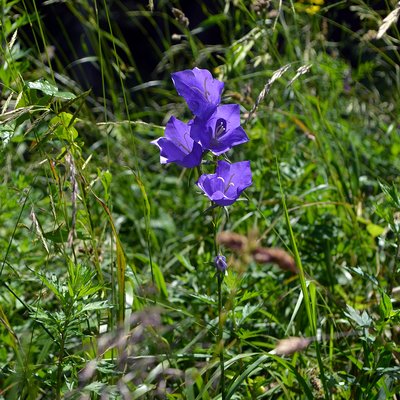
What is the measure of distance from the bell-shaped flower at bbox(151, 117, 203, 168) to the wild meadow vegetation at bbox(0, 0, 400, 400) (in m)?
0.02

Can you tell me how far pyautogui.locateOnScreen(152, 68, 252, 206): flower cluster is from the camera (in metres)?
1.52

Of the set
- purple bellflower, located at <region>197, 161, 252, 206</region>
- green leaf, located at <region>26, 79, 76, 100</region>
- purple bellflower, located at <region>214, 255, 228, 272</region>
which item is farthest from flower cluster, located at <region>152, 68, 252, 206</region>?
green leaf, located at <region>26, 79, 76, 100</region>

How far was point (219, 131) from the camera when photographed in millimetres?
1543

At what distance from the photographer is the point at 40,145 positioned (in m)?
1.61

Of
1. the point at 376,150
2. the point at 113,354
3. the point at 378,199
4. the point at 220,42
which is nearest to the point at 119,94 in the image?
the point at 220,42

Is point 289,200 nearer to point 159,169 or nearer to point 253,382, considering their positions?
point 253,382

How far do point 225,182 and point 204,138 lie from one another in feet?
0.33

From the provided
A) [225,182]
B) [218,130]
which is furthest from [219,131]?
[225,182]

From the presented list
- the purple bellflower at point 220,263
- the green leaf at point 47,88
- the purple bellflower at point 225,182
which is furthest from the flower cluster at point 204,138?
the green leaf at point 47,88

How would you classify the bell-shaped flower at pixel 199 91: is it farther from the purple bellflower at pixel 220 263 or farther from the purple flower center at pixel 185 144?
the purple bellflower at pixel 220 263

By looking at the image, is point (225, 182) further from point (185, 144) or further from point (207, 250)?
point (207, 250)

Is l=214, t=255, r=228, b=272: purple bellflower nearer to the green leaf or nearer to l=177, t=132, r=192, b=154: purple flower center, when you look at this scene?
l=177, t=132, r=192, b=154: purple flower center

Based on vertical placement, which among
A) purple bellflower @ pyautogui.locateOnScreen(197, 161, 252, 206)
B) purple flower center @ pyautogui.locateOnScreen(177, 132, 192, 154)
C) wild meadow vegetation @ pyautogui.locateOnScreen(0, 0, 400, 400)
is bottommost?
wild meadow vegetation @ pyautogui.locateOnScreen(0, 0, 400, 400)

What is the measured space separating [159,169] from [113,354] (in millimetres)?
2150
